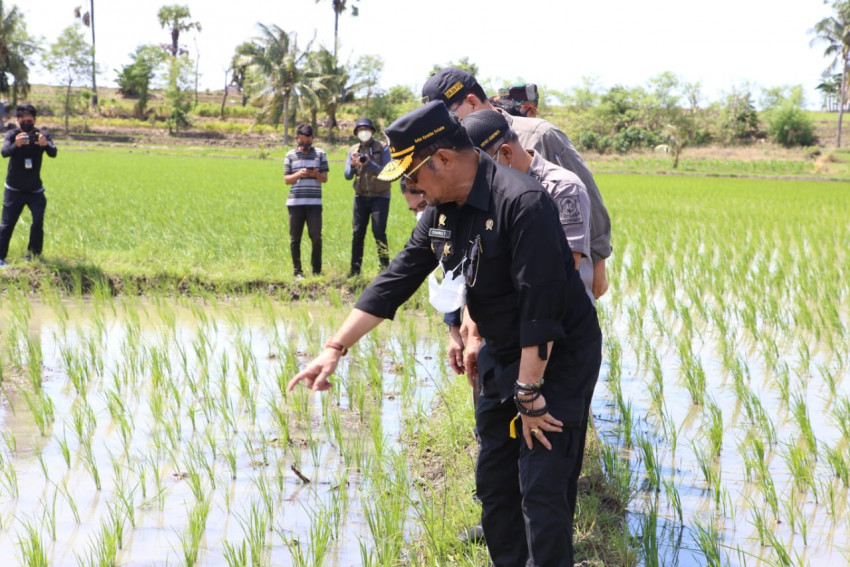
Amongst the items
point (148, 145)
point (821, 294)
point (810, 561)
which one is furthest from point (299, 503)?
point (148, 145)

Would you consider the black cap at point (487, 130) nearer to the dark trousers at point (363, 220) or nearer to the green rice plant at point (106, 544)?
the green rice plant at point (106, 544)

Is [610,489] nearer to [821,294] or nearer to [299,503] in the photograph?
[299,503]

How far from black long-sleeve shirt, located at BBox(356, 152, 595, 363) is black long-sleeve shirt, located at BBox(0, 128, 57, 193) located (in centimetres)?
617

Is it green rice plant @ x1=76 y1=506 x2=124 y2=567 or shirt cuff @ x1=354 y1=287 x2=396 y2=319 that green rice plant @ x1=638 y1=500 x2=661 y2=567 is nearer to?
shirt cuff @ x1=354 y1=287 x2=396 y2=319

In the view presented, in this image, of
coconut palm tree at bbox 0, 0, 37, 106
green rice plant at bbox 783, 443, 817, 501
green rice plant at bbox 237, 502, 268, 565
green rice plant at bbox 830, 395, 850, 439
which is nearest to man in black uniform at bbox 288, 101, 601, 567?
green rice plant at bbox 237, 502, 268, 565

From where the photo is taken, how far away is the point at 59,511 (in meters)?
3.10

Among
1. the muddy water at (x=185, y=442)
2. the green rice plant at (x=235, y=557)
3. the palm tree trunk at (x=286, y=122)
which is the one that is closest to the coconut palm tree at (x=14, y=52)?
the palm tree trunk at (x=286, y=122)

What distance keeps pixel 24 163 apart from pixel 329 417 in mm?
4827

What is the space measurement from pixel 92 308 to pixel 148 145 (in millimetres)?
36353

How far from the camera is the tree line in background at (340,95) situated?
1841 inches

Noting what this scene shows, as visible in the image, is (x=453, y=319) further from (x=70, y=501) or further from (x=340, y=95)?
(x=340, y=95)

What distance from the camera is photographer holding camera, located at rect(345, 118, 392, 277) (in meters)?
7.28

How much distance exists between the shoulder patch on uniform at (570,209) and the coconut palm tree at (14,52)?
5099 cm

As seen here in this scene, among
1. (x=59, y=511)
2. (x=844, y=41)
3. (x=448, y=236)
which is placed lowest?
(x=59, y=511)
